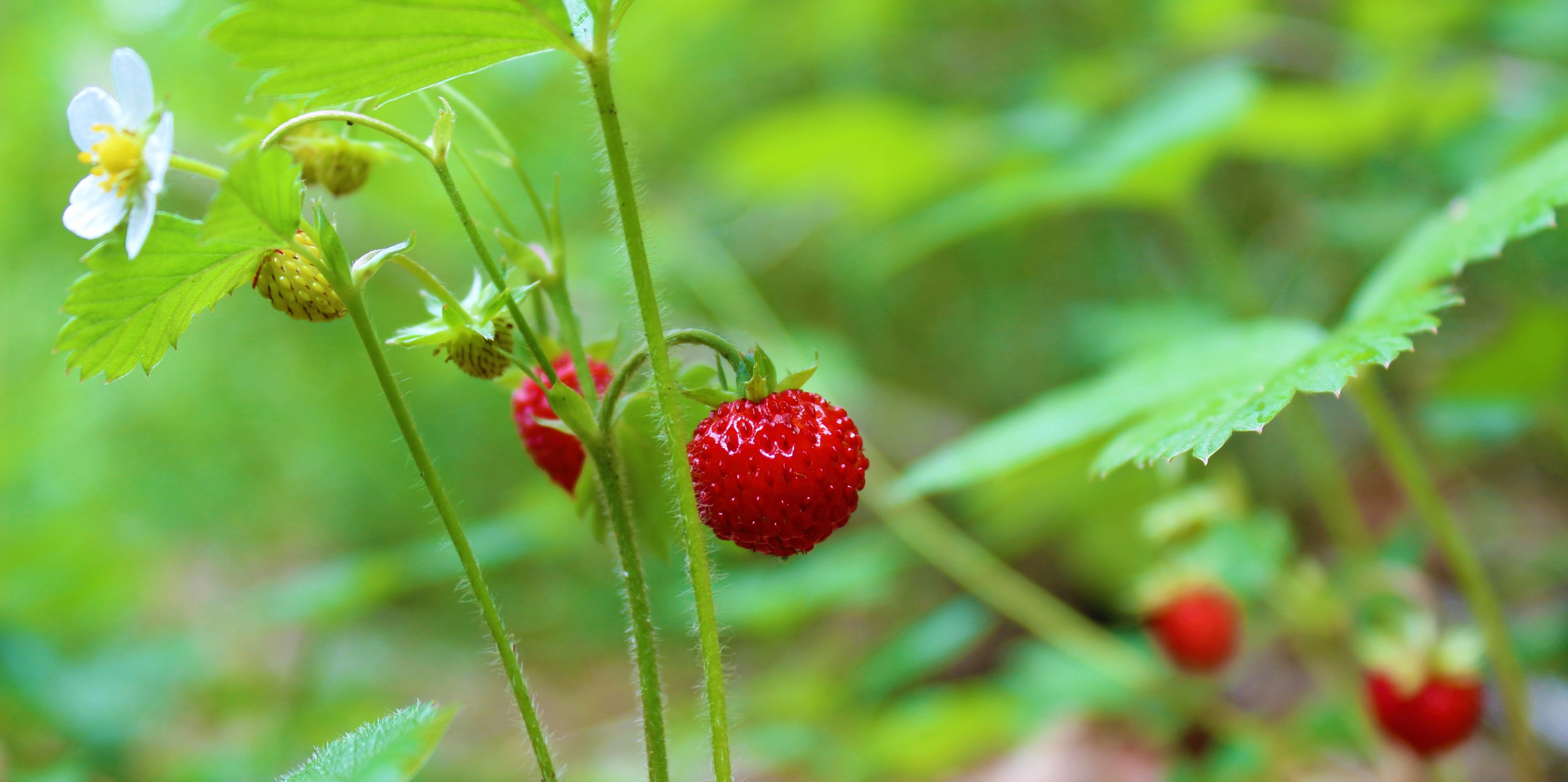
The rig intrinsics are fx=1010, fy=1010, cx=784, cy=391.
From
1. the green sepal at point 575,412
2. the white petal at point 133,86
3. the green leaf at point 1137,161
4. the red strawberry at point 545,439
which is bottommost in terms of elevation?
the red strawberry at point 545,439

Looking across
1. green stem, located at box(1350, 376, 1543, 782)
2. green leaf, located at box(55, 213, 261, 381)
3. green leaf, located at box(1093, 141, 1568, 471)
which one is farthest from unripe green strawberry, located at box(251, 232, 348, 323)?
green stem, located at box(1350, 376, 1543, 782)

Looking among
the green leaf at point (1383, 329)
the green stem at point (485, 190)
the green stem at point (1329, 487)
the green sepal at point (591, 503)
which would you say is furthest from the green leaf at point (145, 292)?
the green stem at point (1329, 487)

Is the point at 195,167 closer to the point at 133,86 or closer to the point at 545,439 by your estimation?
the point at 133,86

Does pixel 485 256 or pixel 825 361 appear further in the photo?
pixel 825 361

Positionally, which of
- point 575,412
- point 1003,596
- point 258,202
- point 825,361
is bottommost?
point 1003,596

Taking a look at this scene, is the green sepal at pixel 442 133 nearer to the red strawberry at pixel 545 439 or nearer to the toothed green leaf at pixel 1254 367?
the red strawberry at pixel 545 439

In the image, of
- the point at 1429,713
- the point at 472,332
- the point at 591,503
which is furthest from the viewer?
the point at 1429,713

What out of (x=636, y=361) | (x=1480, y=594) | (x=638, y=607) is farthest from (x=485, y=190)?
(x=1480, y=594)
